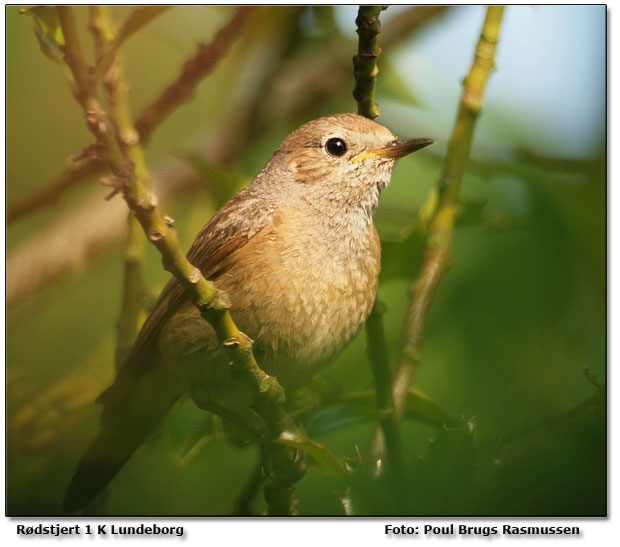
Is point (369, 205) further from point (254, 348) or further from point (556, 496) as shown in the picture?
point (556, 496)

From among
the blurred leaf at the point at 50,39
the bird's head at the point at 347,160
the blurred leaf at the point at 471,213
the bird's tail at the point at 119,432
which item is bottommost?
the bird's tail at the point at 119,432

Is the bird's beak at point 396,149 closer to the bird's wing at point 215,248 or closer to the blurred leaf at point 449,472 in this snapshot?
the bird's wing at point 215,248

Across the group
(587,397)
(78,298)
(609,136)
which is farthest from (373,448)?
(78,298)

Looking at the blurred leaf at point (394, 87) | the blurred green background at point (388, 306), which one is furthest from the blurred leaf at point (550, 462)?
the blurred leaf at point (394, 87)

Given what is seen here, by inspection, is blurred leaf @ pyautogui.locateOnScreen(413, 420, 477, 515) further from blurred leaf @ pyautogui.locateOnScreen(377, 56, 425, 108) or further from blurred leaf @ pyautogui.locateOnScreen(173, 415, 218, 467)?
blurred leaf @ pyautogui.locateOnScreen(377, 56, 425, 108)

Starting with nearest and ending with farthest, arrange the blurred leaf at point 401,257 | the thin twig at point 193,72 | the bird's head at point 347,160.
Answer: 1. the blurred leaf at point 401,257
2. the bird's head at point 347,160
3. the thin twig at point 193,72

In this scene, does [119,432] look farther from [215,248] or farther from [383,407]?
[383,407]
